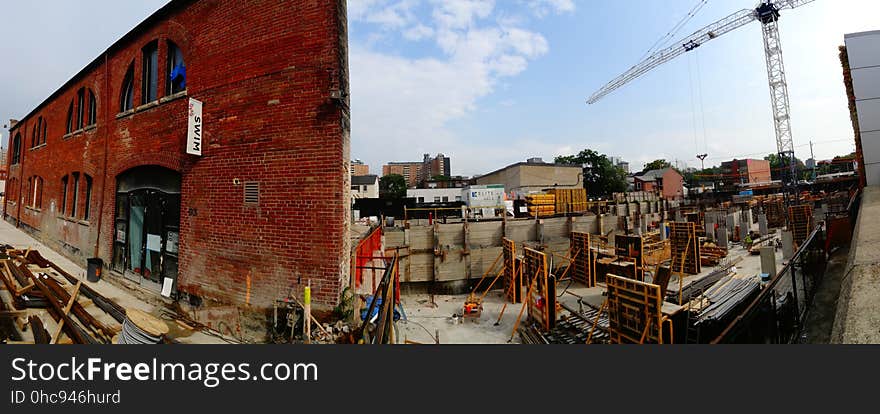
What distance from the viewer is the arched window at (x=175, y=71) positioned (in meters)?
8.23

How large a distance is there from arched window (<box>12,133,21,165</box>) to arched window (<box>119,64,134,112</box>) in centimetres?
1856

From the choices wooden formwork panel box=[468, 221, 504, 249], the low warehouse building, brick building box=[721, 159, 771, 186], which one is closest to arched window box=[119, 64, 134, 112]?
wooden formwork panel box=[468, 221, 504, 249]

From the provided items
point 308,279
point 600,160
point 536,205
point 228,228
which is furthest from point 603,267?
point 600,160

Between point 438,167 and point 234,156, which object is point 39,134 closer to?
point 234,156

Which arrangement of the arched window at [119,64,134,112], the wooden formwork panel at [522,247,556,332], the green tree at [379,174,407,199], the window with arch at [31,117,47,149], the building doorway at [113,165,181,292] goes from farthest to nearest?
1. the green tree at [379,174,407,199]
2. the window with arch at [31,117,47,149]
3. the arched window at [119,64,134,112]
4. the wooden formwork panel at [522,247,556,332]
5. the building doorway at [113,165,181,292]

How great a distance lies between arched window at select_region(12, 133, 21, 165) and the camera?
2027cm

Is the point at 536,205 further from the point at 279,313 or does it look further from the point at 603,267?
the point at 279,313

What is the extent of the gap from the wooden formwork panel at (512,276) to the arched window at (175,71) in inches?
444

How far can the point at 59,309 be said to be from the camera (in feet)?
18.2

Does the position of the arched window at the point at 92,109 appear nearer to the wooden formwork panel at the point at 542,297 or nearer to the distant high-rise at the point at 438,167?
the wooden formwork panel at the point at 542,297

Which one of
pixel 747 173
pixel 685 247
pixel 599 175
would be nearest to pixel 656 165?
pixel 747 173

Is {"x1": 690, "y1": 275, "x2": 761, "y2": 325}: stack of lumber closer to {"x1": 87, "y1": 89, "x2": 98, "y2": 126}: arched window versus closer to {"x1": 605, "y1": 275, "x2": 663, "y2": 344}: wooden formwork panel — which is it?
{"x1": 605, "y1": 275, "x2": 663, "y2": 344}: wooden formwork panel

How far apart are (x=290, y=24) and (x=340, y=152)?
9.29ft

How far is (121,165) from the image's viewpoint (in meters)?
8.99
